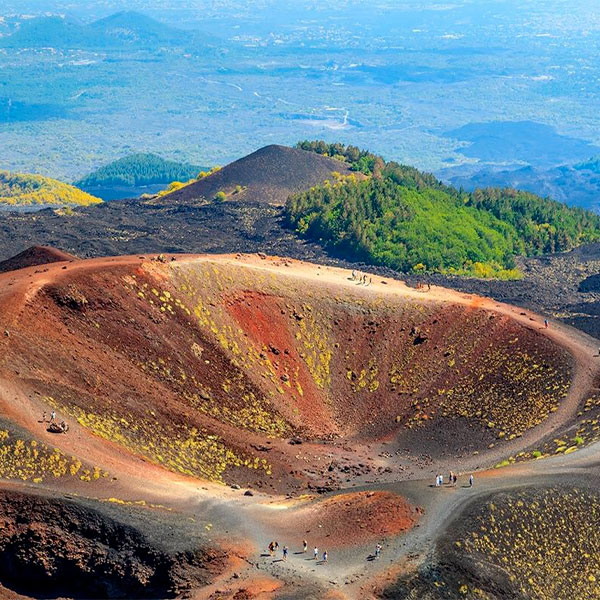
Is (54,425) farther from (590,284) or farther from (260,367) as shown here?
(590,284)

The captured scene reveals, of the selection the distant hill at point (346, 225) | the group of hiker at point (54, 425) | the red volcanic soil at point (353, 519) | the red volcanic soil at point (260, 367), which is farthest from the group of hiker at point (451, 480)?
the distant hill at point (346, 225)

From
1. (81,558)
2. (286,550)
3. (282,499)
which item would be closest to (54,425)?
(81,558)

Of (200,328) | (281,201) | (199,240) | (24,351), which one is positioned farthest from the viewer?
(281,201)

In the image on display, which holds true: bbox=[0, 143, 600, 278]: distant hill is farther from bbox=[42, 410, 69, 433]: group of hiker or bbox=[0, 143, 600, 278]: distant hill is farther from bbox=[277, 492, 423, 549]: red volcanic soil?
bbox=[277, 492, 423, 549]: red volcanic soil

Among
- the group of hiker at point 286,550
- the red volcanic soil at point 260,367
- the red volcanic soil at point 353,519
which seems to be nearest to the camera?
the group of hiker at point 286,550

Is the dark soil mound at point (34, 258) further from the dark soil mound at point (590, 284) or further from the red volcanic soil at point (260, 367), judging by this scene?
the dark soil mound at point (590, 284)

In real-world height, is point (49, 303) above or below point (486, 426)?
above

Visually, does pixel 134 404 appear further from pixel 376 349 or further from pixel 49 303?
pixel 376 349

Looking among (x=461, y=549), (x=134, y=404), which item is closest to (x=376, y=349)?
(x=134, y=404)
